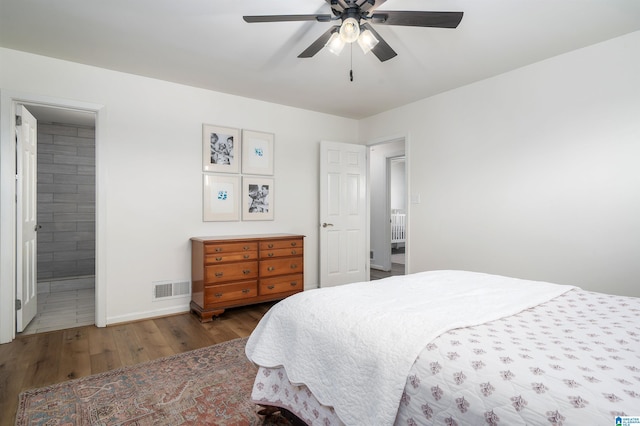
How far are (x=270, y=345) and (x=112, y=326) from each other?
96.3 inches

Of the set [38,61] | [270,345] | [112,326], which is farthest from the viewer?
[112,326]

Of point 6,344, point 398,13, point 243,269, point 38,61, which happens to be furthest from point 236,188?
point 398,13

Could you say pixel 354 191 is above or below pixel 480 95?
below

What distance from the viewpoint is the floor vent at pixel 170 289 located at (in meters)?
3.53

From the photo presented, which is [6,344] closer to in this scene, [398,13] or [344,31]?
[344,31]

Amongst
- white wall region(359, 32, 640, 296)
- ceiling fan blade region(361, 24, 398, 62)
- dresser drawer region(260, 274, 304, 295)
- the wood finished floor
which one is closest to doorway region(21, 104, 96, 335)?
the wood finished floor

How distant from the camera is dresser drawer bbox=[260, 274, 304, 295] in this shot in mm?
3752

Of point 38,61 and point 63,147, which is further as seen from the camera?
point 63,147

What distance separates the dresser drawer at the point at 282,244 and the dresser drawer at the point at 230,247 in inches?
4.0

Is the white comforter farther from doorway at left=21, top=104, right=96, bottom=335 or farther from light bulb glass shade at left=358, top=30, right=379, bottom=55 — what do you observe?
doorway at left=21, top=104, right=96, bottom=335

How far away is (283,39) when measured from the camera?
2625 mm

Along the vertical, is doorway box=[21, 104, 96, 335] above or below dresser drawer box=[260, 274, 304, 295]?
above

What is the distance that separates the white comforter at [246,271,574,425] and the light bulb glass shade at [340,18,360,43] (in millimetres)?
1385

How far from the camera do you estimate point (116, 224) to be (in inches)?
130
